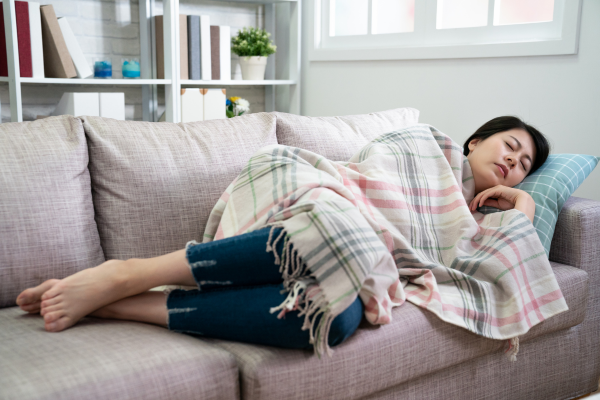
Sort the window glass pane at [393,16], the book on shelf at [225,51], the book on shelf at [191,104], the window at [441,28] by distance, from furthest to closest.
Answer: the book on shelf at [225,51] < the book on shelf at [191,104] < the window glass pane at [393,16] < the window at [441,28]

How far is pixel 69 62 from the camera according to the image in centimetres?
274

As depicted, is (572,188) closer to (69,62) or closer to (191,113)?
(191,113)

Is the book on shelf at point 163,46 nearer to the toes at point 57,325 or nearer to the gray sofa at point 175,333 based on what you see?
the gray sofa at point 175,333

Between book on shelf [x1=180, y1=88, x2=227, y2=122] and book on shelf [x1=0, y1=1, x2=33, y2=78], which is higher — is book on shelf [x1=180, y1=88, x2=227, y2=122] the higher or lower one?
the lower one

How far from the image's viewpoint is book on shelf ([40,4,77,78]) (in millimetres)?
2643

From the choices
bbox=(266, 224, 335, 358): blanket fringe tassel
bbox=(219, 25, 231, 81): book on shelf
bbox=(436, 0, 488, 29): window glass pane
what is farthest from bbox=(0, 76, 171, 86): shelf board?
bbox=(266, 224, 335, 358): blanket fringe tassel

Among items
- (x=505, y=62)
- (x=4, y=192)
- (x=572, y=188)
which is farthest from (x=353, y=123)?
(x=4, y=192)

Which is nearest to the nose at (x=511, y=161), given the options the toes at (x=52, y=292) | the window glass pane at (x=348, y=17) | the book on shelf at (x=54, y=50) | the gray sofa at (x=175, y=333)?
the gray sofa at (x=175, y=333)

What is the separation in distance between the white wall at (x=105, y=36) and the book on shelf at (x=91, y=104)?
0.13 metres

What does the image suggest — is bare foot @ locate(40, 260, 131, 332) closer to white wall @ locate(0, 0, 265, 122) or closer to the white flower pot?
white wall @ locate(0, 0, 265, 122)

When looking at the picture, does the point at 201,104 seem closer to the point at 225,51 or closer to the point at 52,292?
the point at 225,51

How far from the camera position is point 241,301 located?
3.79 feet

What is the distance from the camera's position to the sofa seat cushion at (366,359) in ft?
3.57

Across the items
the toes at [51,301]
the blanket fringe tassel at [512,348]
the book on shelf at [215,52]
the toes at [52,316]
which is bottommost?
the blanket fringe tassel at [512,348]
